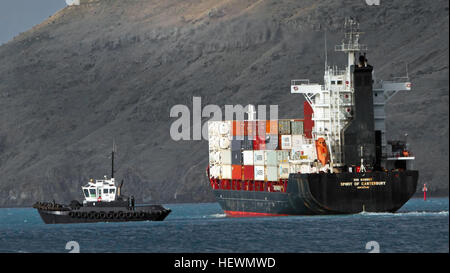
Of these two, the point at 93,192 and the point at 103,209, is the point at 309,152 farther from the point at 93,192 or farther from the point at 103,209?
the point at 93,192

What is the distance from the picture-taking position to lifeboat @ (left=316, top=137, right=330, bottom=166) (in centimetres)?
8600

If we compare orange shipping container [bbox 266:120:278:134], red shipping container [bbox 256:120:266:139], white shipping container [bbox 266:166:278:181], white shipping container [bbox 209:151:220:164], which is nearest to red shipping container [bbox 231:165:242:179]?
white shipping container [bbox 209:151:220:164]

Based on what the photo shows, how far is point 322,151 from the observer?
86000mm

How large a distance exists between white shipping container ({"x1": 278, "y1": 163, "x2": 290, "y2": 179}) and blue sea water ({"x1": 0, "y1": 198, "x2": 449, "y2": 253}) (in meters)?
4.07

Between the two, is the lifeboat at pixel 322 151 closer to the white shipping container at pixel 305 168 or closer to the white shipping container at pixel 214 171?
the white shipping container at pixel 305 168

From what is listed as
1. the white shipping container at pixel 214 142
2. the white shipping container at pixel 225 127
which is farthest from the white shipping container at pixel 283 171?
the white shipping container at pixel 214 142

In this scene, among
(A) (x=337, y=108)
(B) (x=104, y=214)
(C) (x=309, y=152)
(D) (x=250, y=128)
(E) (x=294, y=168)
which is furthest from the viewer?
(D) (x=250, y=128)

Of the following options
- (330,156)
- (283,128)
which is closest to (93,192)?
(283,128)

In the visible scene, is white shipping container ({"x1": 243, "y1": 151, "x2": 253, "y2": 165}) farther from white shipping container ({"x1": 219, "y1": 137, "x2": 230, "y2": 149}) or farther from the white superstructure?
the white superstructure

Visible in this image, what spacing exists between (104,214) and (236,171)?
56.9ft

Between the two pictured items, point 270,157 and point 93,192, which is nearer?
point 93,192
